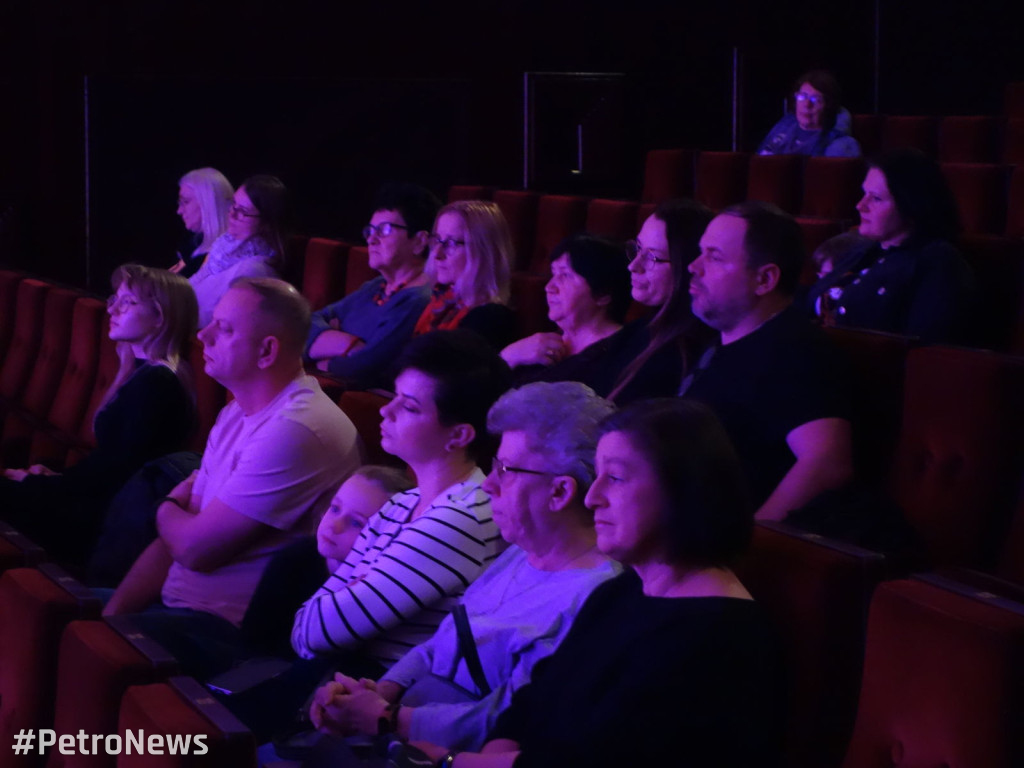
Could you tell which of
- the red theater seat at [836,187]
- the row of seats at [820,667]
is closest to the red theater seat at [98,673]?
the row of seats at [820,667]

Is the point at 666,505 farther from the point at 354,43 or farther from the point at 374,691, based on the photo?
the point at 354,43

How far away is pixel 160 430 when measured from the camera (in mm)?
1862

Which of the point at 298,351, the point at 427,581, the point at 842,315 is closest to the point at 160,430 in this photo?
the point at 298,351

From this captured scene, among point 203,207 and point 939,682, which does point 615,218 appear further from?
point 939,682

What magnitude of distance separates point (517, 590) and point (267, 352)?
21.5 inches

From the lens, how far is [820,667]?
0.89 metres

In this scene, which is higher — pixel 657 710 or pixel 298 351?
pixel 298 351

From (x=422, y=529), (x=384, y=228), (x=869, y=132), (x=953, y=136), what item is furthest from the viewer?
(x=869, y=132)

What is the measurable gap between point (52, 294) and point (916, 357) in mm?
1856

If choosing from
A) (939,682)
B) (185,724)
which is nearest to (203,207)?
(185,724)

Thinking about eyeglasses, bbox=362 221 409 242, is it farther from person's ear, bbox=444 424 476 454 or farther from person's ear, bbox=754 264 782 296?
person's ear, bbox=444 424 476 454

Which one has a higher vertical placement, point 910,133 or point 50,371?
point 910,133

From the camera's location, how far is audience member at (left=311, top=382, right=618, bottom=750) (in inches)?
40.2

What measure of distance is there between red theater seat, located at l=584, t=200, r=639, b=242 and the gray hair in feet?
6.15
